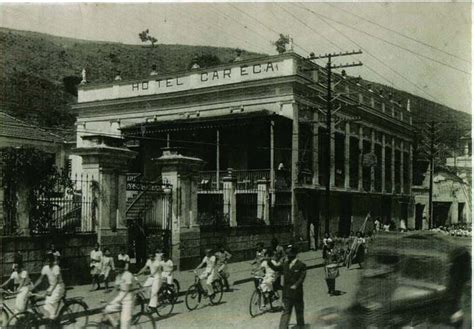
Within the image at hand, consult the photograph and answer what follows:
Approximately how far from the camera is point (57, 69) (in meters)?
58.9

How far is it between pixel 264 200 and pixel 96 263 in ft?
30.6

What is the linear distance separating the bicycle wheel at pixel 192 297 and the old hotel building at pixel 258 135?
613 cm

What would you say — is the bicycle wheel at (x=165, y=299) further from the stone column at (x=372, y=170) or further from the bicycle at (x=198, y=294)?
the stone column at (x=372, y=170)

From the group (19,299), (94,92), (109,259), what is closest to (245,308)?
(109,259)

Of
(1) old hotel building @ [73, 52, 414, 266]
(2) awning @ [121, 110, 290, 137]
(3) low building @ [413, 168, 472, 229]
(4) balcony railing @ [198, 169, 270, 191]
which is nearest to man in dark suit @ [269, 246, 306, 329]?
(1) old hotel building @ [73, 52, 414, 266]

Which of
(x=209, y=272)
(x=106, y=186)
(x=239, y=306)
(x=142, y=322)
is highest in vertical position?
(x=106, y=186)

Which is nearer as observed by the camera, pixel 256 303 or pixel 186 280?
pixel 256 303

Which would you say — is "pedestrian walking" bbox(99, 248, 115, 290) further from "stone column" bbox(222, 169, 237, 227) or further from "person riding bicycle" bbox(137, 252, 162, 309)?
"stone column" bbox(222, 169, 237, 227)

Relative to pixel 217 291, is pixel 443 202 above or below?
above

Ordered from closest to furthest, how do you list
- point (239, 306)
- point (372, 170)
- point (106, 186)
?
1. point (239, 306)
2. point (106, 186)
3. point (372, 170)

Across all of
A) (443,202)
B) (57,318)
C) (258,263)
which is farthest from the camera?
(443,202)

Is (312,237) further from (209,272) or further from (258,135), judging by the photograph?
(209,272)

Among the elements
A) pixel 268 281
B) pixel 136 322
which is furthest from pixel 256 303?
pixel 136 322

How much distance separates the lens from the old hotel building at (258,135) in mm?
22719
